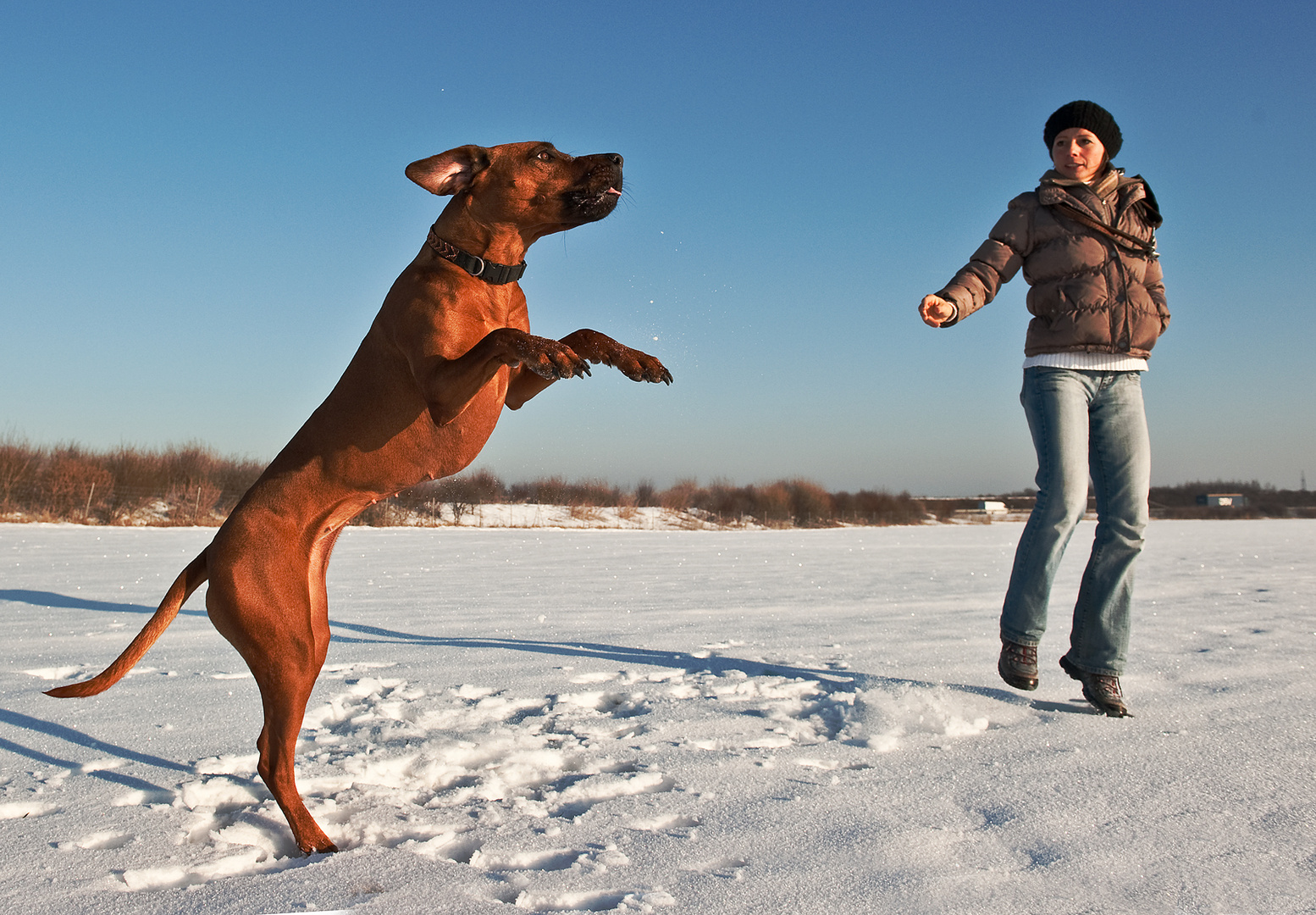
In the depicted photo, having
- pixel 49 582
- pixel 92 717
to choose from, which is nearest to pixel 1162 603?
pixel 92 717

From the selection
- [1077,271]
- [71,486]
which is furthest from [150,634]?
[71,486]

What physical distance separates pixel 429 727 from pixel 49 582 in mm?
6126

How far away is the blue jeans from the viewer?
2965 mm

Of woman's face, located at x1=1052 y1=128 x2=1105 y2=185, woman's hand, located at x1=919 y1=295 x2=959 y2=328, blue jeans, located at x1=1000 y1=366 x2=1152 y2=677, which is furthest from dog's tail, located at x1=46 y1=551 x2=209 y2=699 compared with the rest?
woman's face, located at x1=1052 y1=128 x2=1105 y2=185

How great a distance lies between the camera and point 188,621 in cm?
522

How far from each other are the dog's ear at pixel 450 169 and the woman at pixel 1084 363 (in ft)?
5.13

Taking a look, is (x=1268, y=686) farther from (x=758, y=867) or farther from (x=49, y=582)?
(x=49, y=582)

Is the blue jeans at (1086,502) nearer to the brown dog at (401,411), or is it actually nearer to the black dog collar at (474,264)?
the brown dog at (401,411)

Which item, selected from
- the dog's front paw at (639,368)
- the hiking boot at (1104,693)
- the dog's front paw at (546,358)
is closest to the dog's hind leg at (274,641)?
the dog's front paw at (546,358)

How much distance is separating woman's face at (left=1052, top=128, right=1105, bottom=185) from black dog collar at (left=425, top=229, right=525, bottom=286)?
217 cm

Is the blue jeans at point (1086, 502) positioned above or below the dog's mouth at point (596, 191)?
below

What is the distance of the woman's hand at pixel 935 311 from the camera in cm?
286

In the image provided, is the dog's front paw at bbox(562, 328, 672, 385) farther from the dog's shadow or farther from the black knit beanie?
the black knit beanie

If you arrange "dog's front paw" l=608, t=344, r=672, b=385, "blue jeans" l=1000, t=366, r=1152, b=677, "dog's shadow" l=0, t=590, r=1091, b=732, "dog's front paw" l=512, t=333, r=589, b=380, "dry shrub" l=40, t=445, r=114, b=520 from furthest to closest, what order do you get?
1. "dry shrub" l=40, t=445, r=114, b=520
2. "dog's shadow" l=0, t=590, r=1091, b=732
3. "blue jeans" l=1000, t=366, r=1152, b=677
4. "dog's front paw" l=608, t=344, r=672, b=385
5. "dog's front paw" l=512, t=333, r=589, b=380
